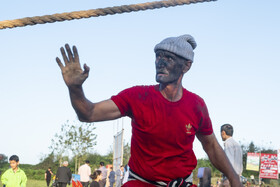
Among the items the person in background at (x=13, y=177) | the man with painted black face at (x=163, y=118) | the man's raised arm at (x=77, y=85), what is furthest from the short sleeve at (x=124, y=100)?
the person in background at (x=13, y=177)

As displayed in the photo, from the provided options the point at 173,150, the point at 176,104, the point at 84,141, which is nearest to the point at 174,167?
the point at 173,150

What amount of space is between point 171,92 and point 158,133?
41 cm

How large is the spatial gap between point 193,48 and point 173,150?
1.00 metres

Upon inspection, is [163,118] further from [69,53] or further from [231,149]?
[231,149]

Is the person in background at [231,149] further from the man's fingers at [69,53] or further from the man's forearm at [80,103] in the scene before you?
the man's fingers at [69,53]

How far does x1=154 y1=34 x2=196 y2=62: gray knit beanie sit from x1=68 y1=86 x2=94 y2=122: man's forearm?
0.87 m

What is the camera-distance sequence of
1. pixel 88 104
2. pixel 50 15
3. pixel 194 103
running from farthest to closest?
pixel 194 103
pixel 88 104
pixel 50 15

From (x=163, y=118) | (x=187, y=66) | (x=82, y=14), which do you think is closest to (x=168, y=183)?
(x=163, y=118)

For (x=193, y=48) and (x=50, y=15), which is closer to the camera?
(x=50, y=15)

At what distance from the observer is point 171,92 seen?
12.5ft

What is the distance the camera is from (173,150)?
11.8 ft

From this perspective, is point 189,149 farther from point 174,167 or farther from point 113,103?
point 113,103

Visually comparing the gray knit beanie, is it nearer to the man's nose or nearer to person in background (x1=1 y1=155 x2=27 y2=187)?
the man's nose

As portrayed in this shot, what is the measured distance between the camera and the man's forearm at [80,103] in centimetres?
301
